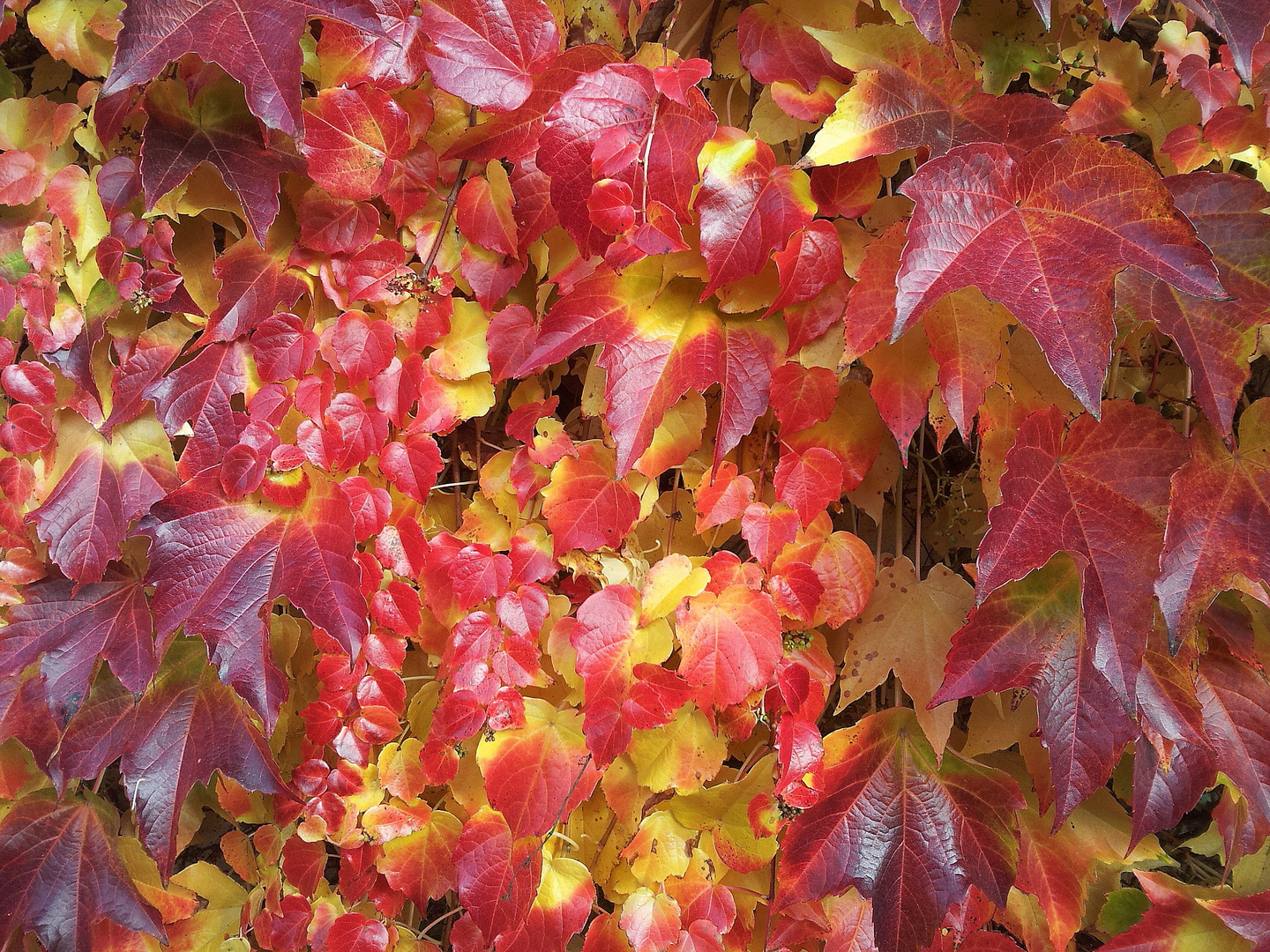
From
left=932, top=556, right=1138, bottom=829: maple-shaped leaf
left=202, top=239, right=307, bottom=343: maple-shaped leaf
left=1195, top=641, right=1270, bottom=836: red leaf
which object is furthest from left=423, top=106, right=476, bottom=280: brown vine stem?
left=1195, top=641, right=1270, bottom=836: red leaf

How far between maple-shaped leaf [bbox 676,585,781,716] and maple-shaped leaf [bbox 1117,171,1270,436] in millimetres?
480

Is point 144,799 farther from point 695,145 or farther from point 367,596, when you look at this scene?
point 695,145

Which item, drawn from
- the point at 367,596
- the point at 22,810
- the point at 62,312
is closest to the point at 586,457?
the point at 367,596

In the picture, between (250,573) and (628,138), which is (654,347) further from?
(250,573)

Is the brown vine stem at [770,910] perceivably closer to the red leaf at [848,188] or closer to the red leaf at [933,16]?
the red leaf at [848,188]

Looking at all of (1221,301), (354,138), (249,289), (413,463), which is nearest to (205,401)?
(249,289)

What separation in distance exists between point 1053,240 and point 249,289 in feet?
3.08

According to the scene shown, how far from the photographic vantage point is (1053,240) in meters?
0.74

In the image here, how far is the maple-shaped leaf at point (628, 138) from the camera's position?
2.72ft

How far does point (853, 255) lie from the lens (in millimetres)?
899

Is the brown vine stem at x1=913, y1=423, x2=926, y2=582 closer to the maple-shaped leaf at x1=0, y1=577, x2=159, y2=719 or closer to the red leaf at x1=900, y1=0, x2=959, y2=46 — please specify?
the red leaf at x1=900, y1=0, x2=959, y2=46

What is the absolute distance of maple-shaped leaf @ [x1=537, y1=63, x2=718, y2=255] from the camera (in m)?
0.83

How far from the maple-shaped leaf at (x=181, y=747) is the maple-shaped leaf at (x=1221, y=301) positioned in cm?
113

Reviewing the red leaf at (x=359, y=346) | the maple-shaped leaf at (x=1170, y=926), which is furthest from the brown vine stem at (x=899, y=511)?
the red leaf at (x=359, y=346)
